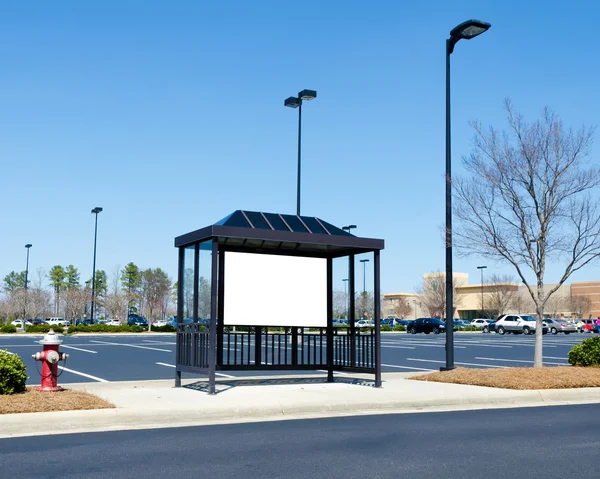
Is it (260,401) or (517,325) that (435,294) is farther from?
(260,401)

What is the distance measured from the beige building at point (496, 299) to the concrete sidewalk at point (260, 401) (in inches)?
3311

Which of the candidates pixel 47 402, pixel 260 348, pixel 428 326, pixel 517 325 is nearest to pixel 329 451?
pixel 47 402

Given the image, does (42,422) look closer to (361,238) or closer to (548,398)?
(361,238)

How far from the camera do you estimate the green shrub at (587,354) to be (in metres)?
16.8

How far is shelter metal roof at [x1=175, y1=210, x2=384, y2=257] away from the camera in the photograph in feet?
42.6

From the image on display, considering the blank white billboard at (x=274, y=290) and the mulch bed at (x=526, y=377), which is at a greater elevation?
the blank white billboard at (x=274, y=290)

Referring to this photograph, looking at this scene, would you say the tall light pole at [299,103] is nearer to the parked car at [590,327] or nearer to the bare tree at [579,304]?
the parked car at [590,327]

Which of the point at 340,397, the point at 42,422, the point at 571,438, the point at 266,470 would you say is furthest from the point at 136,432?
the point at 571,438

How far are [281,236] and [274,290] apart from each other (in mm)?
1545

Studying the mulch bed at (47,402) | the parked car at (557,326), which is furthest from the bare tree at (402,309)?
the mulch bed at (47,402)

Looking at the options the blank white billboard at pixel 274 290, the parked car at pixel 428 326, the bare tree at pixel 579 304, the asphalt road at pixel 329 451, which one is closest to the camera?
the asphalt road at pixel 329 451

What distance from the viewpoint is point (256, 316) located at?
14.2 metres

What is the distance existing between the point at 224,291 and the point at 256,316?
0.84 metres

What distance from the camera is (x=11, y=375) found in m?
11.2
